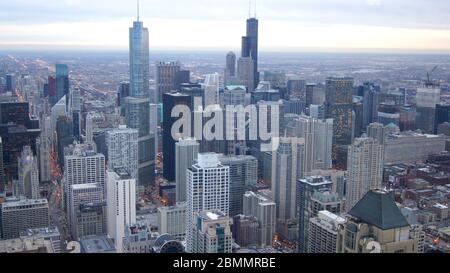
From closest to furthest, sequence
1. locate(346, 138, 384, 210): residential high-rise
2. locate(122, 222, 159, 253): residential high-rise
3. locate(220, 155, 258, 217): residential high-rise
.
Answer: locate(122, 222, 159, 253): residential high-rise, locate(346, 138, 384, 210): residential high-rise, locate(220, 155, 258, 217): residential high-rise

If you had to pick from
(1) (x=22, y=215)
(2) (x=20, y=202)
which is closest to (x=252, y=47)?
(2) (x=20, y=202)

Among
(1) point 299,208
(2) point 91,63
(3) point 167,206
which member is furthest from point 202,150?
(2) point 91,63

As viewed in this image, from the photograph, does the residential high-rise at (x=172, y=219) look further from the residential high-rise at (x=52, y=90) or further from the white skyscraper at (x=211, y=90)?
the residential high-rise at (x=52, y=90)

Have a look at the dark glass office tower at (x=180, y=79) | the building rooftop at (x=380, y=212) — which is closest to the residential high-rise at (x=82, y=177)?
the dark glass office tower at (x=180, y=79)

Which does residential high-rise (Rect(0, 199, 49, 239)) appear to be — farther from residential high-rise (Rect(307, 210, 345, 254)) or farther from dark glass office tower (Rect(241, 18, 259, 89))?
dark glass office tower (Rect(241, 18, 259, 89))

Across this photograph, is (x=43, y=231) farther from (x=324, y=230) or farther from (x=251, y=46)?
(x=251, y=46)
